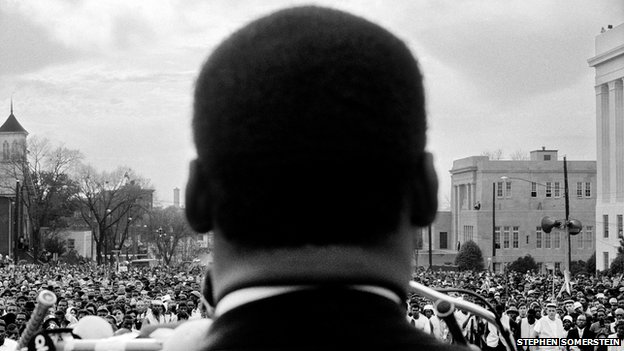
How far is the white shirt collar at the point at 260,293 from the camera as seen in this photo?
147 cm

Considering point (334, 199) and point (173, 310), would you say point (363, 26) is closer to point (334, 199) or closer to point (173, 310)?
point (334, 199)

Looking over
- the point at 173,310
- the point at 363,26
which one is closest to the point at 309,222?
Answer: the point at 363,26

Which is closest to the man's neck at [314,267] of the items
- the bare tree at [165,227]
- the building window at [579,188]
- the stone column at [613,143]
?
the stone column at [613,143]

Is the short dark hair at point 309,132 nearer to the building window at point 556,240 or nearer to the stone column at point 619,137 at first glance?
the stone column at point 619,137

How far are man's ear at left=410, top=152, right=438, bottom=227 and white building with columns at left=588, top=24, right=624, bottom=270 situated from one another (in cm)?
7383

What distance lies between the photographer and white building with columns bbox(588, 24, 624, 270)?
2901 inches

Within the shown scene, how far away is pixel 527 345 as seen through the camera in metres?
16.9

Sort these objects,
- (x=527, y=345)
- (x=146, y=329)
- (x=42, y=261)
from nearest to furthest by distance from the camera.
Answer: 1. (x=146, y=329)
2. (x=527, y=345)
3. (x=42, y=261)

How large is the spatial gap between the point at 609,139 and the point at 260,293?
7943 centimetres

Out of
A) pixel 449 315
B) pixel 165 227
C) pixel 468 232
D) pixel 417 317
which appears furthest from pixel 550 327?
pixel 165 227

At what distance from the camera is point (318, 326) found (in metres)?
1.43

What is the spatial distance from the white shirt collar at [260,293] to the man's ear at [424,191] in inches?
6.9

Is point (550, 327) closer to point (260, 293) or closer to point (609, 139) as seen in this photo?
point (260, 293)

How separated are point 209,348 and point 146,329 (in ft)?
1.22
